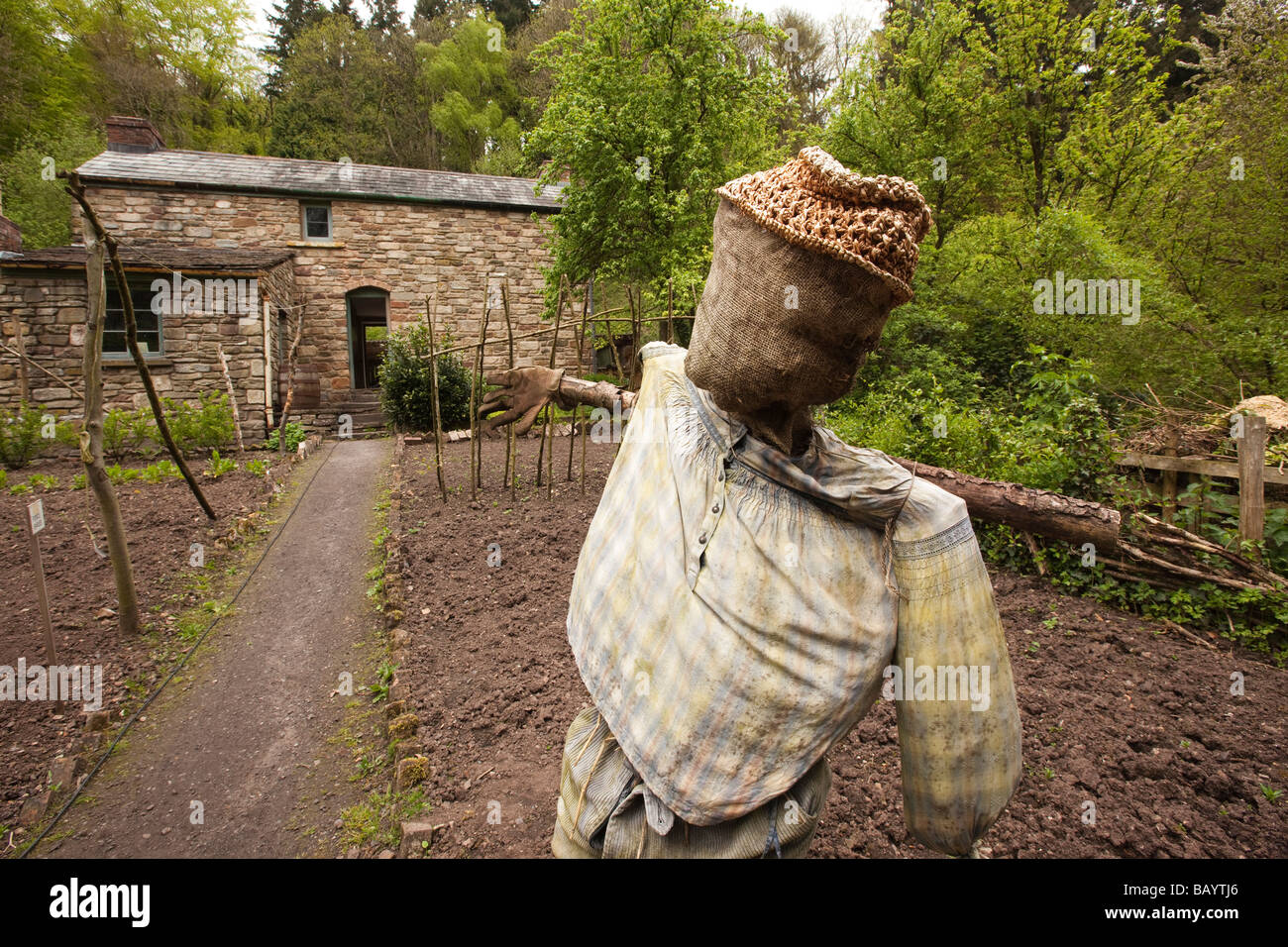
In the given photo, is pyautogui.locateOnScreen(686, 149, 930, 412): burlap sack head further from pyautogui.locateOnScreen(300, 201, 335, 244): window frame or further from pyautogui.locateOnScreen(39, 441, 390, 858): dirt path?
pyautogui.locateOnScreen(300, 201, 335, 244): window frame

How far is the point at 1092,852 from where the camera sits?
2.89 metres

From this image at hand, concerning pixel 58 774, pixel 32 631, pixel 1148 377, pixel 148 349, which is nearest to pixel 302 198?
pixel 148 349

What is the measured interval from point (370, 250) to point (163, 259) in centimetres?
422

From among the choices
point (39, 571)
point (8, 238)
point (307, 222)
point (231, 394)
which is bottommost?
point (39, 571)

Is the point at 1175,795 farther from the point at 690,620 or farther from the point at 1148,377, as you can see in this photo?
the point at 1148,377

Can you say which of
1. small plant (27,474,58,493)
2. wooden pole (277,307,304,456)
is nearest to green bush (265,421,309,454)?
wooden pole (277,307,304,456)

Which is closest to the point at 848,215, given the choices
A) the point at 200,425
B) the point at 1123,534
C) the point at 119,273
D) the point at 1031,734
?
the point at 1031,734

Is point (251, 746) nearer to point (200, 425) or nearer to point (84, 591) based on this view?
point (84, 591)

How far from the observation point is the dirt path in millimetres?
3248

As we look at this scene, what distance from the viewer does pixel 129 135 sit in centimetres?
1438

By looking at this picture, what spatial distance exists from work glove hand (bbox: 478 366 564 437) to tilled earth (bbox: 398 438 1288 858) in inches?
72.6

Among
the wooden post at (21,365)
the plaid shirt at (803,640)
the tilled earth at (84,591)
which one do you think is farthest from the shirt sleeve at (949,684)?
the wooden post at (21,365)

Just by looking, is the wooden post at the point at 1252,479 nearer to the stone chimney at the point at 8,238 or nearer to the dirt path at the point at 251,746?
the dirt path at the point at 251,746

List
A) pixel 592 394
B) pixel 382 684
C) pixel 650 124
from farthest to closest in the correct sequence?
pixel 650 124
pixel 382 684
pixel 592 394
